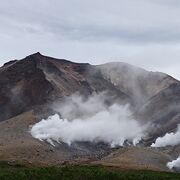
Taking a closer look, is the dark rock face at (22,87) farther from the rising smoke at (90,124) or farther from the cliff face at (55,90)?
the rising smoke at (90,124)

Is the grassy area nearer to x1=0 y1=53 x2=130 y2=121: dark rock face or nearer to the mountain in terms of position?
the mountain

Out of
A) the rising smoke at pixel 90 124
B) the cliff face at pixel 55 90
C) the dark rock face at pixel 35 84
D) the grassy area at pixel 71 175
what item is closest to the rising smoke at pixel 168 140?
the cliff face at pixel 55 90

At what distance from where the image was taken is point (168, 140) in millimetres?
140375

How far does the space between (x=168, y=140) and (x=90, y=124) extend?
24.8m

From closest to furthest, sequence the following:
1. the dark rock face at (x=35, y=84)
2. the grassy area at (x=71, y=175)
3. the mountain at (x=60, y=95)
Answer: the grassy area at (x=71, y=175) < the mountain at (x=60, y=95) < the dark rock face at (x=35, y=84)

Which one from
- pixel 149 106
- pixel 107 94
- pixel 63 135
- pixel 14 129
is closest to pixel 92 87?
pixel 107 94

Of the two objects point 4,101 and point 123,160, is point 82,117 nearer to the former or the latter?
point 4,101

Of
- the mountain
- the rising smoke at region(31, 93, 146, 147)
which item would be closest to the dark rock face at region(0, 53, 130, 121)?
the mountain

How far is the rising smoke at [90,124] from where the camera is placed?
138500 mm

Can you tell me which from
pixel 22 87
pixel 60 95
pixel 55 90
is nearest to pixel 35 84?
pixel 22 87

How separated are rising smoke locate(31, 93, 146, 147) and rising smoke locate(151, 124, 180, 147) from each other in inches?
508

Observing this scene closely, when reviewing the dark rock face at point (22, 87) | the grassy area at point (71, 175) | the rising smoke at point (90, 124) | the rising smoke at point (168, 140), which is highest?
the dark rock face at point (22, 87)

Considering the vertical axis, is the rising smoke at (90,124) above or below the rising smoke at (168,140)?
above

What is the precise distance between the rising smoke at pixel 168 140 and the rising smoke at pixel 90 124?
12.9 m
